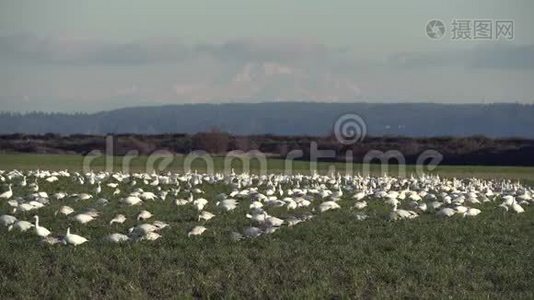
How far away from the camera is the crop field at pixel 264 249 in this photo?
1217 centimetres

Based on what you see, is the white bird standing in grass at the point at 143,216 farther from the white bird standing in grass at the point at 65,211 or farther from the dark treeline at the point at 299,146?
the dark treeline at the point at 299,146

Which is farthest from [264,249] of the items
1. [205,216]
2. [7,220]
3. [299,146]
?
[299,146]

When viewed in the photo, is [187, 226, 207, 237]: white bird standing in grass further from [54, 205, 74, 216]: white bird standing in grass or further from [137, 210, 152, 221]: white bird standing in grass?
[54, 205, 74, 216]: white bird standing in grass

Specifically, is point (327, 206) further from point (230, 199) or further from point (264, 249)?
point (264, 249)

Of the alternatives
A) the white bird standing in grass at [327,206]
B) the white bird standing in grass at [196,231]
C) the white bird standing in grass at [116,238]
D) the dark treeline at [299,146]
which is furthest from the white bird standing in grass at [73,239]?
the dark treeline at [299,146]

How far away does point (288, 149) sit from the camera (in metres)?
84.6

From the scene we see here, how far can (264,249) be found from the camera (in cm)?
1447

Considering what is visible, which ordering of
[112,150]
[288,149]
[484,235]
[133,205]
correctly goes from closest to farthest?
1. [484,235]
2. [133,205]
3. [112,150]
4. [288,149]

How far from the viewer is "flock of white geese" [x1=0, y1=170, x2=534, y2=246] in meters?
16.8

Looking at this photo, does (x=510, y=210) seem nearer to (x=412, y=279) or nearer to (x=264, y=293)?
(x=412, y=279)

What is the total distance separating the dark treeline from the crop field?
1969 inches

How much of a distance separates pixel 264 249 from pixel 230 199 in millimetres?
8941

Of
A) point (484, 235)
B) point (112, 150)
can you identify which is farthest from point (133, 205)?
point (112, 150)

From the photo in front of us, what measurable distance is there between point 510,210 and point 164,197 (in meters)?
9.12
